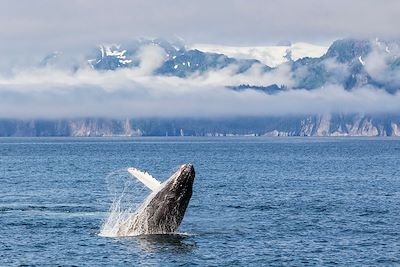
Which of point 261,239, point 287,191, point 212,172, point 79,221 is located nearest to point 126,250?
point 261,239

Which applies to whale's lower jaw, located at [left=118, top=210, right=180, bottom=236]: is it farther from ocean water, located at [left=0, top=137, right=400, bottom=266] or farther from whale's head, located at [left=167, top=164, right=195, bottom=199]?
whale's head, located at [left=167, top=164, right=195, bottom=199]

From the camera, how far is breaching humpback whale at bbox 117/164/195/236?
49.3 metres

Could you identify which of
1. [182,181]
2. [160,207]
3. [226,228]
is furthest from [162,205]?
[226,228]

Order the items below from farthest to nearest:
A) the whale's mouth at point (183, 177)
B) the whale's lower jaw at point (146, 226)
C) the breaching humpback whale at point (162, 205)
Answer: the whale's lower jaw at point (146, 226)
the whale's mouth at point (183, 177)
the breaching humpback whale at point (162, 205)

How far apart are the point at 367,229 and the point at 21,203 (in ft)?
107

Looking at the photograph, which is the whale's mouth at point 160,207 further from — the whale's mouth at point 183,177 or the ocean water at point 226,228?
the ocean water at point 226,228

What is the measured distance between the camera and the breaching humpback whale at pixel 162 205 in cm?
4934

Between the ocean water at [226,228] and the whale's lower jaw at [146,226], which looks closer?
the ocean water at [226,228]

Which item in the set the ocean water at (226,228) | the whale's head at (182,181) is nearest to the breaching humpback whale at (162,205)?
the whale's head at (182,181)

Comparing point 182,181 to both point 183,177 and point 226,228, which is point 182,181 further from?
point 226,228

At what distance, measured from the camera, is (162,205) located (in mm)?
51156

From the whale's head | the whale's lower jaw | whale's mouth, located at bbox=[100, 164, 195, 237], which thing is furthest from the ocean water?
the whale's head

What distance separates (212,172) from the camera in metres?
139

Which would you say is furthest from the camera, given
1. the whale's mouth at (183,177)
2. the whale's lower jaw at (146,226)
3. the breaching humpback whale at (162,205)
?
the whale's lower jaw at (146,226)
